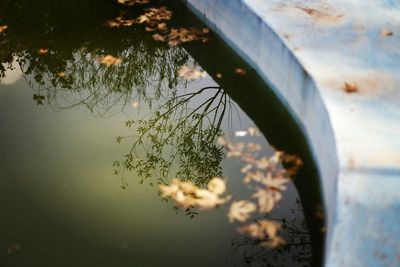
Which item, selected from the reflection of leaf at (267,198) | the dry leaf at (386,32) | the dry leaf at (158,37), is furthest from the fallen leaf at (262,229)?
the dry leaf at (158,37)

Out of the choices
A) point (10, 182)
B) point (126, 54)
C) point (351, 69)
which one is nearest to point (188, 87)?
point (126, 54)

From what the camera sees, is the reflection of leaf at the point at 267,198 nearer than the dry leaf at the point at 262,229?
No

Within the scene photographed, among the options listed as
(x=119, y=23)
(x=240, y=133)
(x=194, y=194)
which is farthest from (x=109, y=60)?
(x=194, y=194)

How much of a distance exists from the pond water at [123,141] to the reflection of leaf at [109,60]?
1cm

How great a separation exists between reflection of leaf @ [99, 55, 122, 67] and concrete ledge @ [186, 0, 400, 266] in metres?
1.34

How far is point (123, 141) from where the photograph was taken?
401 centimetres

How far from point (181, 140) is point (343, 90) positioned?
1.63 m

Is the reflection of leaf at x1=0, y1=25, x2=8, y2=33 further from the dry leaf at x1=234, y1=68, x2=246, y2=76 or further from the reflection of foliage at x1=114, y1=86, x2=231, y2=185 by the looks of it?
the dry leaf at x1=234, y1=68, x2=246, y2=76

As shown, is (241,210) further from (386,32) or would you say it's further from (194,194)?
(386,32)

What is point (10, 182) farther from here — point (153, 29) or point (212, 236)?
point (153, 29)

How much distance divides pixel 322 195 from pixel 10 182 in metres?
2.61

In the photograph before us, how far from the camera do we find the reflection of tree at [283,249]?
291 centimetres

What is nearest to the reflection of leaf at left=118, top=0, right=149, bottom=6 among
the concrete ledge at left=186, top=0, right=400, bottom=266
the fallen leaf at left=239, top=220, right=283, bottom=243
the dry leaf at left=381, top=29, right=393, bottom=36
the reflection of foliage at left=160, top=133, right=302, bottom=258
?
the concrete ledge at left=186, top=0, right=400, bottom=266

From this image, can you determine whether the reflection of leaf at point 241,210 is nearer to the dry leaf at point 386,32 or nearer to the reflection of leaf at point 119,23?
the dry leaf at point 386,32
